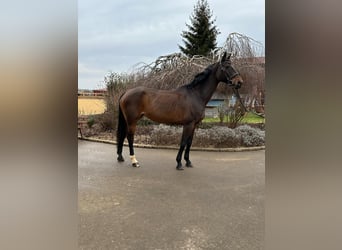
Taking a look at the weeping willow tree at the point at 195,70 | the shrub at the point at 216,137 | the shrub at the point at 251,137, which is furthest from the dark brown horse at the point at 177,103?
the weeping willow tree at the point at 195,70

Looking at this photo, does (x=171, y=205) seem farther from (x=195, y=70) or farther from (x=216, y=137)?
(x=195, y=70)

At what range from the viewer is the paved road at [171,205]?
177 cm

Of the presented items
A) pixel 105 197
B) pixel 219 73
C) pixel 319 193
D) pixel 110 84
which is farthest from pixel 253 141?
pixel 319 193

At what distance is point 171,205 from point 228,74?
93.1 inches

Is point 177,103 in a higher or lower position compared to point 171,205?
higher

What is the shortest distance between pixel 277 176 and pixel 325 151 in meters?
0.11

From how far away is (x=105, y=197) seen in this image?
2658mm

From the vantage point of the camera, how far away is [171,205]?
2426 mm

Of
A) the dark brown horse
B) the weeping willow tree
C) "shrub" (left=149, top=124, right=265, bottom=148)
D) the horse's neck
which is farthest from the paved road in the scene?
the weeping willow tree

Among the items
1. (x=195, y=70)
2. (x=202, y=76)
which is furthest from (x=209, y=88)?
(x=195, y=70)

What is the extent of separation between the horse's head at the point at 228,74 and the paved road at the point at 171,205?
4.33 feet

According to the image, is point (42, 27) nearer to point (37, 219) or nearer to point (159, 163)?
point (37, 219)

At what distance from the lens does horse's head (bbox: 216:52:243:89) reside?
13.0ft

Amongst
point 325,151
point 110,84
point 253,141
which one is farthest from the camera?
point 110,84
